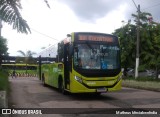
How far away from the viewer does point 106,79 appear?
1536cm

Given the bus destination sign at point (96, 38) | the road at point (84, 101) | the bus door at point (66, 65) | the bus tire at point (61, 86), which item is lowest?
the road at point (84, 101)

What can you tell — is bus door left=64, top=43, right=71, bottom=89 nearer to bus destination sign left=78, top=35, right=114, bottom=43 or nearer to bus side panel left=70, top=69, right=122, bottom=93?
bus side panel left=70, top=69, right=122, bottom=93

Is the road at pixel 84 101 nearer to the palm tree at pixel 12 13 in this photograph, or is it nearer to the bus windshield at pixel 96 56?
the bus windshield at pixel 96 56

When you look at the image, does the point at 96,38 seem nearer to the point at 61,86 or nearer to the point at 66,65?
the point at 66,65

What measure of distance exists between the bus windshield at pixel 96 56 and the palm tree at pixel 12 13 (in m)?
13.3

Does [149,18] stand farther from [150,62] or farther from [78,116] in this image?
[78,116]

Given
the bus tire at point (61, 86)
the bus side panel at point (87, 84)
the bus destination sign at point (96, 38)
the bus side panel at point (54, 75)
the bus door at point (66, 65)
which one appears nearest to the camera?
the bus side panel at point (87, 84)

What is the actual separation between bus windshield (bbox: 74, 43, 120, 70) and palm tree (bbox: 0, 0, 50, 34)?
1334cm

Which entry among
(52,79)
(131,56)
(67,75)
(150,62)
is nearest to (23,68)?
(131,56)

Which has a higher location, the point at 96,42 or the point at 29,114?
the point at 96,42

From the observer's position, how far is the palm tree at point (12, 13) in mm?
1664

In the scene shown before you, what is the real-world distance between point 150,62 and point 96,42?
18.8 m

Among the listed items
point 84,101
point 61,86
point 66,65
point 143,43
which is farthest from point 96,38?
point 143,43

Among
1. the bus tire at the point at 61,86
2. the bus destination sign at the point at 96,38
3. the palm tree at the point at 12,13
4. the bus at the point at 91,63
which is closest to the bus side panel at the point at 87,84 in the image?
the bus at the point at 91,63
